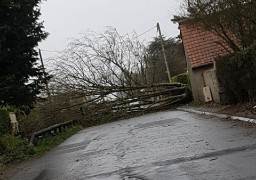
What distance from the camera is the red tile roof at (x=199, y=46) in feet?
102

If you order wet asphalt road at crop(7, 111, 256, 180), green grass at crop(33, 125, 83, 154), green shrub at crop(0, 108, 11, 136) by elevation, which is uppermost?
green shrub at crop(0, 108, 11, 136)

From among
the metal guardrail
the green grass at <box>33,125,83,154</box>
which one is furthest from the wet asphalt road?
the metal guardrail

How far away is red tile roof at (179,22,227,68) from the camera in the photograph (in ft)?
102

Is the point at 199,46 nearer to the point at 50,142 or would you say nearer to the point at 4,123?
the point at 50,142

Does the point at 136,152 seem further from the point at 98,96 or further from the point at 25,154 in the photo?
the point at 98,96

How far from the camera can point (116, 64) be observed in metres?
36.2

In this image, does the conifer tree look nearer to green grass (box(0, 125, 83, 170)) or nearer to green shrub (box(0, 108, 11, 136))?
green shrub (box(0, 108, 11, 136))

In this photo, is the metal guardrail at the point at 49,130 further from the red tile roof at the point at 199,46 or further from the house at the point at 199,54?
the red tile roof at the point at 199,46

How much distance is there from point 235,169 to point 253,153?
138 centimetres

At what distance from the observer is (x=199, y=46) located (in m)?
32.1

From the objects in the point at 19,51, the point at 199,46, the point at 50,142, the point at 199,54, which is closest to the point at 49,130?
the point at 50,142

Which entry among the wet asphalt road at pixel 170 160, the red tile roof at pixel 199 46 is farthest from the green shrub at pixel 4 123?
the red tile roof at pixel 199 46

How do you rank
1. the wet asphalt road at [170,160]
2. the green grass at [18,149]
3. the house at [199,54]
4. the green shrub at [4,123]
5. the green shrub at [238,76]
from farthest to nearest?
the house at [199,54], the green shrub at [4,123], the green shrub at [238,76], the green grass at [18,149], the wet asphalt road at [170,160]

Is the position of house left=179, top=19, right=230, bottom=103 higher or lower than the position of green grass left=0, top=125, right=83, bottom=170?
higher
